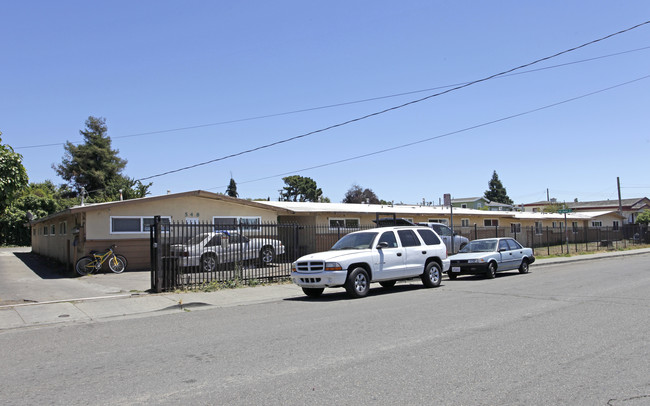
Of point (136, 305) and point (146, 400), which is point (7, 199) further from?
point (146, 400)

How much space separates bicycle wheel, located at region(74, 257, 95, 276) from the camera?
18234mm

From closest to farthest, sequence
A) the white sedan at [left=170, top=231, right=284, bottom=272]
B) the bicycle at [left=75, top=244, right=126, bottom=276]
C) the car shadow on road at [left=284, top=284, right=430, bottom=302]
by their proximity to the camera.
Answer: the car shadow on road at [left=284, top=284, right=430, bottom=302], the white sedan at [left=170, top=231, right=284, bottom=272], the bicycle at [left=75, top=244, right=126, bottom=276]

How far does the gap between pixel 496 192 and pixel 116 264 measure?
110895 millimetres

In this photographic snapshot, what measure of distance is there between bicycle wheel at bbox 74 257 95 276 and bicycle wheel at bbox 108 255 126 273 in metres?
0.64

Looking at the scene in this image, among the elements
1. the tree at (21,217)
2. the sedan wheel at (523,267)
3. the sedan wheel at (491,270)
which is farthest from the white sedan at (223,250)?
the tree at (21,217)

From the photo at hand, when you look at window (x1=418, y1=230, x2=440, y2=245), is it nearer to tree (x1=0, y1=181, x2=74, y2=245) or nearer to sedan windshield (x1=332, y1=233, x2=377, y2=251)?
sedan windshield (x1=332, y1=233, x2=377, y2=251)

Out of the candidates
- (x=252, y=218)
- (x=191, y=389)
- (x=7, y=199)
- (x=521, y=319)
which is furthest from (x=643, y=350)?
(x=252, y=218)

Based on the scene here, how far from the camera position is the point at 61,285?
1587 centimetres

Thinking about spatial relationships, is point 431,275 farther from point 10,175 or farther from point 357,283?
point 10,175

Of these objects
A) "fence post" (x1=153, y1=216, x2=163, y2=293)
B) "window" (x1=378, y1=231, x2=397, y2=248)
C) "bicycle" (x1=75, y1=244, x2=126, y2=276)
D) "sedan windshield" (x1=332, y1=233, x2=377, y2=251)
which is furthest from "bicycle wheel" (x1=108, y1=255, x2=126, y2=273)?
"window" (x1=378, y1=231, x2=397, y2=248)

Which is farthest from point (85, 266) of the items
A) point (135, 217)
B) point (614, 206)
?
point (614, 206)

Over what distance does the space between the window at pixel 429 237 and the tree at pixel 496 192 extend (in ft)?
357

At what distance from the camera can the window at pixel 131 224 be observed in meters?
19.9

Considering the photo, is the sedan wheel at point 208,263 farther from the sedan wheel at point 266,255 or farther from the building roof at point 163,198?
the building roof at point 163,198
